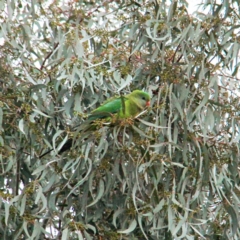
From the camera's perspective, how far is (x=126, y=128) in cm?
333

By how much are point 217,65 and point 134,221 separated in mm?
909

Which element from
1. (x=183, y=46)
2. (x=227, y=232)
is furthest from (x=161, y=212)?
(x=183, y=46)

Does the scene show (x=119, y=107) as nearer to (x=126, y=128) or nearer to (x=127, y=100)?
(x=127, y=100)

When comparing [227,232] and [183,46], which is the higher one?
[183,46]

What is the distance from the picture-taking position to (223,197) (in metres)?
3.55

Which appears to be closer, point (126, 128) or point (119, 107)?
point (126, 128)

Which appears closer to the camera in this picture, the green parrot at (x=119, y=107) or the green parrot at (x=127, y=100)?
the green parrot at (x=119, y=107)

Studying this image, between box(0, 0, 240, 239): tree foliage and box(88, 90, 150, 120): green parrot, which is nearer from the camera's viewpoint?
box(0, 0, 240, 239): tree foliage

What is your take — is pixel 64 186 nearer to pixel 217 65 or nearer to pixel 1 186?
pixel 1 186

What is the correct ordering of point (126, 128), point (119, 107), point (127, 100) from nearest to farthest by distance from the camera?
point (126, 128), point (119, 107), point (127, 100)

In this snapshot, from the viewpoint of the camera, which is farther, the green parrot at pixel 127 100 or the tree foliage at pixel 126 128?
the green parrot at pixel 127 100

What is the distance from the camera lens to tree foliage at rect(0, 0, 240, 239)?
133 inches

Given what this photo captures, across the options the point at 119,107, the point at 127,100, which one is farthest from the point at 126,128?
the point at 127,100

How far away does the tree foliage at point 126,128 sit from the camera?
11.1 feet
